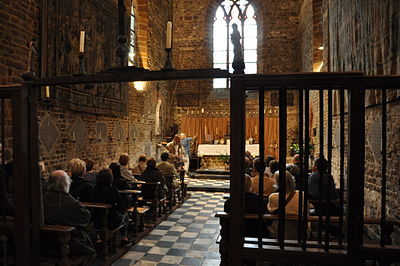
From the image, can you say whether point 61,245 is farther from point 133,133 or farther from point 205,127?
point 205,127

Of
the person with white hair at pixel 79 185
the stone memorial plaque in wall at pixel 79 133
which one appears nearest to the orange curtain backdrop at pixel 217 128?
the stone memorial plaque in wall at pixel 79 133

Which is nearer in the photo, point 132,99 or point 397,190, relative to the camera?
point 397,190

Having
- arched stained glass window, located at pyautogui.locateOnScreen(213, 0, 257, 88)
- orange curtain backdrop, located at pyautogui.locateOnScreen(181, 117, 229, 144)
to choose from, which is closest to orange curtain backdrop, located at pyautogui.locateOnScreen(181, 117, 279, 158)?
orange curtain backdrop, located at pyautogui.locateOnScreen(181, 117, 229, 144)

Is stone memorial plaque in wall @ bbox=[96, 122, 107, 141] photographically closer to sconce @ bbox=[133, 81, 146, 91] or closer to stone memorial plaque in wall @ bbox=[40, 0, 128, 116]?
stone memorial plaque in wall @ bbox=[40, 0, 128, 116]

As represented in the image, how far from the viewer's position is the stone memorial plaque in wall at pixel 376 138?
424 centimetres

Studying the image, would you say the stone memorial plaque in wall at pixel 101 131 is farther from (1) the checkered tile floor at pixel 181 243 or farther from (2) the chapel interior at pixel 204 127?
(1) the checkered tile floor at pixel 181 243

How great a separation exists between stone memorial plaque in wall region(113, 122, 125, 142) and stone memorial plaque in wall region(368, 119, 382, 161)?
6.47 m

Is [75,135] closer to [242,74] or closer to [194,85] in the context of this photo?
[242,74]

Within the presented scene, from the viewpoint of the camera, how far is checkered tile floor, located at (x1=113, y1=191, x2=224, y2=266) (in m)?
4.00

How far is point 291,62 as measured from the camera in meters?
14.2

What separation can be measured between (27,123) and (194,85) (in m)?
12.6

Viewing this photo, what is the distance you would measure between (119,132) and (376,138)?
6.75m

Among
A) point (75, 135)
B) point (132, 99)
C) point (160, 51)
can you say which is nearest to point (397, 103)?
point (75, 135)

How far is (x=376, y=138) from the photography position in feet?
14.3
